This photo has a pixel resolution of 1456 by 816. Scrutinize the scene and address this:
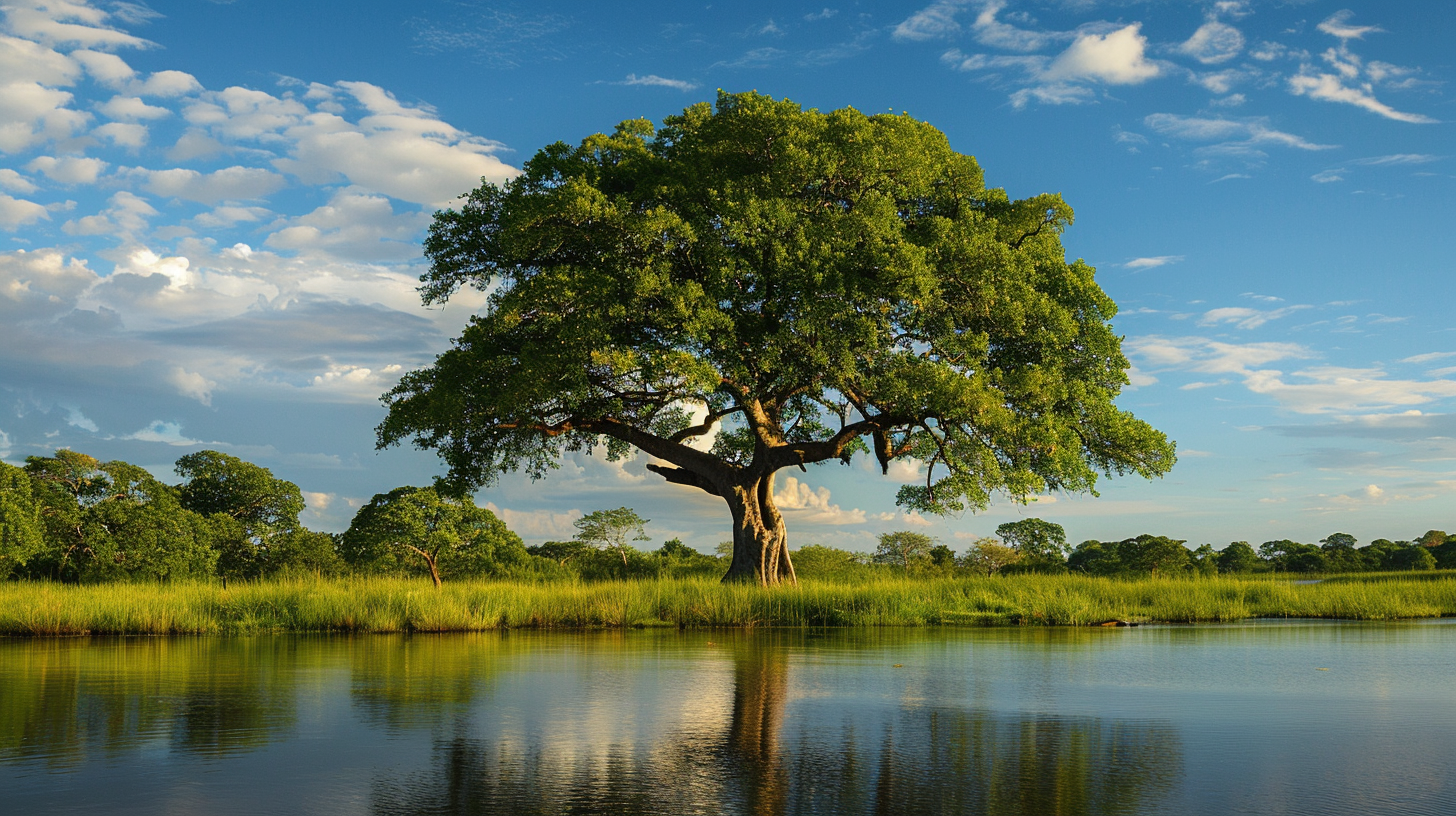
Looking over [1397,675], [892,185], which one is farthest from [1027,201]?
[1397,675]

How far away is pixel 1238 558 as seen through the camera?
66.4 m

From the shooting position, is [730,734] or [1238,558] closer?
[730,734]

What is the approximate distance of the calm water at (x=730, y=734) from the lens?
4.35 meters

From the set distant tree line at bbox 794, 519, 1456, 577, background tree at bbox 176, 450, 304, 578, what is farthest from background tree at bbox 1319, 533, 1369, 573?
background tree at bbox 176, 450, 304, 578

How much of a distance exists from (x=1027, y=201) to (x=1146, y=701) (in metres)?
19.5

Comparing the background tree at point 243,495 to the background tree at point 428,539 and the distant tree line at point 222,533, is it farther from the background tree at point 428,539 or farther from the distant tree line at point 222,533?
the background tree at point 428,539

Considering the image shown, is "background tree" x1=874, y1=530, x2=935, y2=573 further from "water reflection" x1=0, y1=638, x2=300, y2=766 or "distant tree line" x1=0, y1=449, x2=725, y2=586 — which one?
"water reflection" x1=0, y1=638, x2=300, y2=766

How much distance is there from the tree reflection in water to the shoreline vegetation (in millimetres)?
11941

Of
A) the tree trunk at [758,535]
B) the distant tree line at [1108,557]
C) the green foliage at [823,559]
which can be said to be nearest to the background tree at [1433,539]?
the distant tree line at [1108,557]

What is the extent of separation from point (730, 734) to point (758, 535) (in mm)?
19514

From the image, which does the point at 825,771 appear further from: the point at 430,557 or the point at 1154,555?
the point at 1154,555

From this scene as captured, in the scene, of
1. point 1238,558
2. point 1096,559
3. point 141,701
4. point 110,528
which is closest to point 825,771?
point 141,701

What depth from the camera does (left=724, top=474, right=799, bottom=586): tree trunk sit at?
82.3 ft

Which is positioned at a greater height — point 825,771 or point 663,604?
point 825,771
